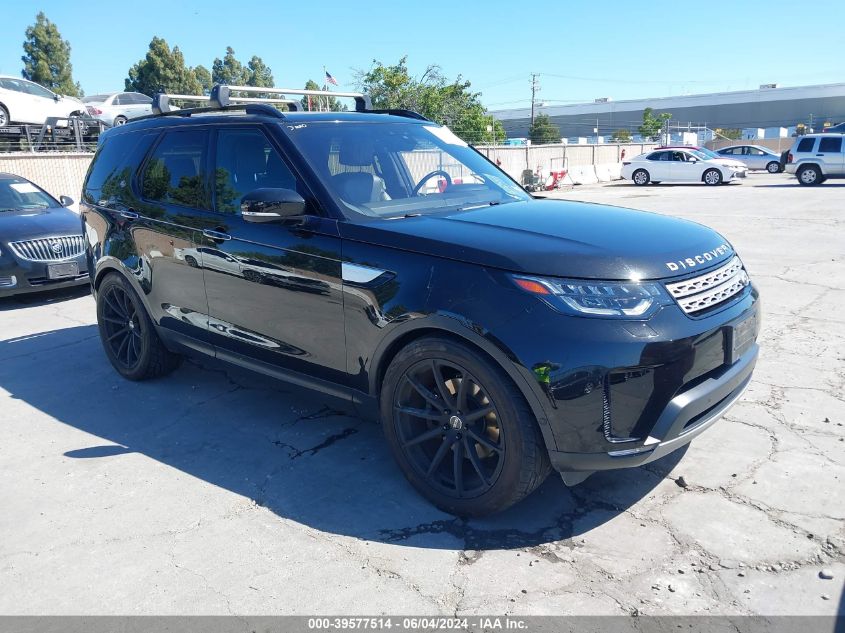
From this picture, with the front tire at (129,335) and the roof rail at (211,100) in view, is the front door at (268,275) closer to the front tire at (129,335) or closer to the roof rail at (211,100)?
the roof rail at (211,100)

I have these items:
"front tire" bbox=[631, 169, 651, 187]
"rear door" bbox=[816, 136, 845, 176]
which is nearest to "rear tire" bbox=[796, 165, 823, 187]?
"rear door" bbox=[816, 136, 845, 176]

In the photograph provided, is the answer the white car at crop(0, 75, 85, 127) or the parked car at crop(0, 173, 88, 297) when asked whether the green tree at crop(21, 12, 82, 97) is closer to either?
the white car at crop(0, 75, 85, 127)

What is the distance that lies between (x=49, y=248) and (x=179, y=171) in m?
4.74

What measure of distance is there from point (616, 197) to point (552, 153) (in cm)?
831

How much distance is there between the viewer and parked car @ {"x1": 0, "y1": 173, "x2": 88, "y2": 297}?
798 cm

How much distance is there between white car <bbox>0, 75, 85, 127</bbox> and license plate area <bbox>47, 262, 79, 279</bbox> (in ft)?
45.4

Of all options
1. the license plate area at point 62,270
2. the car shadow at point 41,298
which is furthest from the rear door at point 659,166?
the license plate area at point 62,270

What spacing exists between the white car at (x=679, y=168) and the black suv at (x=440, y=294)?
2400cm

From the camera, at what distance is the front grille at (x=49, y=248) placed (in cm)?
809

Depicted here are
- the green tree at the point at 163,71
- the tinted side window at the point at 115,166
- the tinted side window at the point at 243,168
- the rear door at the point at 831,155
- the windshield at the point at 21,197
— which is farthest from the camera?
the green tree at the point at 163,71

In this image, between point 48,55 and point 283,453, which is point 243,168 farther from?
point 48,55

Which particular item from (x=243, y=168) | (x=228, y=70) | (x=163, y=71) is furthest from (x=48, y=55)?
(x=243, y=168)

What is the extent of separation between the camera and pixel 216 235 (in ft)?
13.6

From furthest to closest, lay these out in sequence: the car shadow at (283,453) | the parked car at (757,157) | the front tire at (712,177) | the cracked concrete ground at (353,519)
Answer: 1. the parked car at (757,157)
2. the front tire at (712,177)
3. the car shadow at (283,453)
4. the cracked concrete ground at (353,519)
